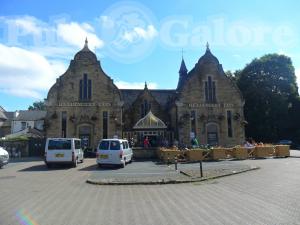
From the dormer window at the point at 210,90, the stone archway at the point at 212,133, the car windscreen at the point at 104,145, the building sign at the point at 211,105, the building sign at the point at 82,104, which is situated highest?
the dormer window at the point at 210,90

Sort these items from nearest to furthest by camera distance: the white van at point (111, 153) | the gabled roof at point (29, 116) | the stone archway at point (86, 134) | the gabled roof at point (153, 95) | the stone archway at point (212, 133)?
1. the white van at point (111, 153)
2. the stone archway at point (86, 134)
3. the stone archway at point (212, 133)
4. the gabled roof at point (153, 95)
5. the gabled roof at point (29, 116)

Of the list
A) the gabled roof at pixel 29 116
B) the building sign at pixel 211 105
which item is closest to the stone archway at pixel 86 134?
the building sign at pixel 211 105

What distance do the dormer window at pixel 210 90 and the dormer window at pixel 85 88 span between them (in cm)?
1302

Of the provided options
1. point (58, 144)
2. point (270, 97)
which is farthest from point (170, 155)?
point (270, 97)

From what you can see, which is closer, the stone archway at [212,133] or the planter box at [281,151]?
the planter box at [281,151]

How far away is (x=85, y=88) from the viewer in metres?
38.8

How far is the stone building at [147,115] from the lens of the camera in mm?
37750

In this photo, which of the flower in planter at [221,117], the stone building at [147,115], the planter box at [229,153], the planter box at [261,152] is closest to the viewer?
the planter box at [229,153]

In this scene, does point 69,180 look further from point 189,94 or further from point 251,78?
point 251,78

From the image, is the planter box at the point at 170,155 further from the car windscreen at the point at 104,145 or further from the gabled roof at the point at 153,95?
the gabled roof at the point at 153,95

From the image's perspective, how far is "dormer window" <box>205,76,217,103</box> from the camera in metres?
40.0

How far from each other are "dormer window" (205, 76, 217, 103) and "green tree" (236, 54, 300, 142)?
533 inches

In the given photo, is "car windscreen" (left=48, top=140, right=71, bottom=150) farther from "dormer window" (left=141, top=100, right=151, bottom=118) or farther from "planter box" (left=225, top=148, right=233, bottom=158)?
"dormer window" (left=141, top=100, right=151, bottom=118)

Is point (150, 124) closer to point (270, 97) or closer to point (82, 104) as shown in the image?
point (82, 104)
